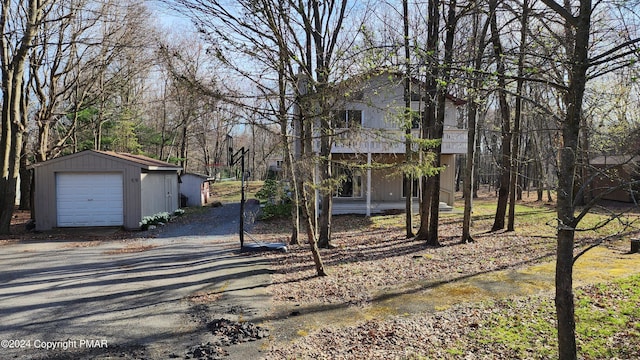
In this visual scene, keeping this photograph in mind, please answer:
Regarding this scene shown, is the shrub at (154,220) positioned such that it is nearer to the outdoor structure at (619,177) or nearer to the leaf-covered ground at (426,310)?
the leaf-covered ground at (426,310)

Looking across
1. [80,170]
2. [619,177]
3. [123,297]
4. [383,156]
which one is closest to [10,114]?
[80,170]

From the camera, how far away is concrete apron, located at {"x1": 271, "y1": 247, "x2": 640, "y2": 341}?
5.68 m

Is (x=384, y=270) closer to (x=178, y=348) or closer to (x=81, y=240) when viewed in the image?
(x=178, y=348)

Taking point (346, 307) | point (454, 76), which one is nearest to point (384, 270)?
point (346, 307)

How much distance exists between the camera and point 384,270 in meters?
8.70

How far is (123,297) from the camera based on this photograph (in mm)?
6766

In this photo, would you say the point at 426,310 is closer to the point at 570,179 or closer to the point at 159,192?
the point at 570,179

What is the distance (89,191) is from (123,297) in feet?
33.1

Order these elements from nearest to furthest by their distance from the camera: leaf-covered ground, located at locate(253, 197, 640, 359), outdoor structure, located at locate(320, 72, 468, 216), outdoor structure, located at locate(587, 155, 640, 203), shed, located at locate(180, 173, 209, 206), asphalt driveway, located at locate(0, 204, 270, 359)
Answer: outdoor structure, located at locate(587, 155, 640, 203)
leaf-covered ground, located at locate(253, 197, 640, 359)
asphalt driveway, located at locate(0, 204, 270, 359)
outdoor structure, located at locate(320, 72, 468, 216)
shed, located at locate(180, 173, 209, 206)

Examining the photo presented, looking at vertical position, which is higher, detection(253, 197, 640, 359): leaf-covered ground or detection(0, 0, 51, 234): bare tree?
detection(0, 0, 51, 234): bare tree

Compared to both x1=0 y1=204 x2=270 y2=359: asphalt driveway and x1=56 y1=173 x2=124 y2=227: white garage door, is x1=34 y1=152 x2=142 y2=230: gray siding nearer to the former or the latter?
x1=56 y1=173 x2=124 y2=227: white garage door

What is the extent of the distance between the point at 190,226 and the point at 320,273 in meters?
9.96

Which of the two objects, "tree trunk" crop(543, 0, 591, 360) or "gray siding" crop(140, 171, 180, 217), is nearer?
"tree trunk" crop(543, 0, 591, 360)

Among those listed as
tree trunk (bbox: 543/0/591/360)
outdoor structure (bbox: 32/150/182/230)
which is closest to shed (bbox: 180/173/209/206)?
outdoor structure (bbox: 32/150/182/230)
